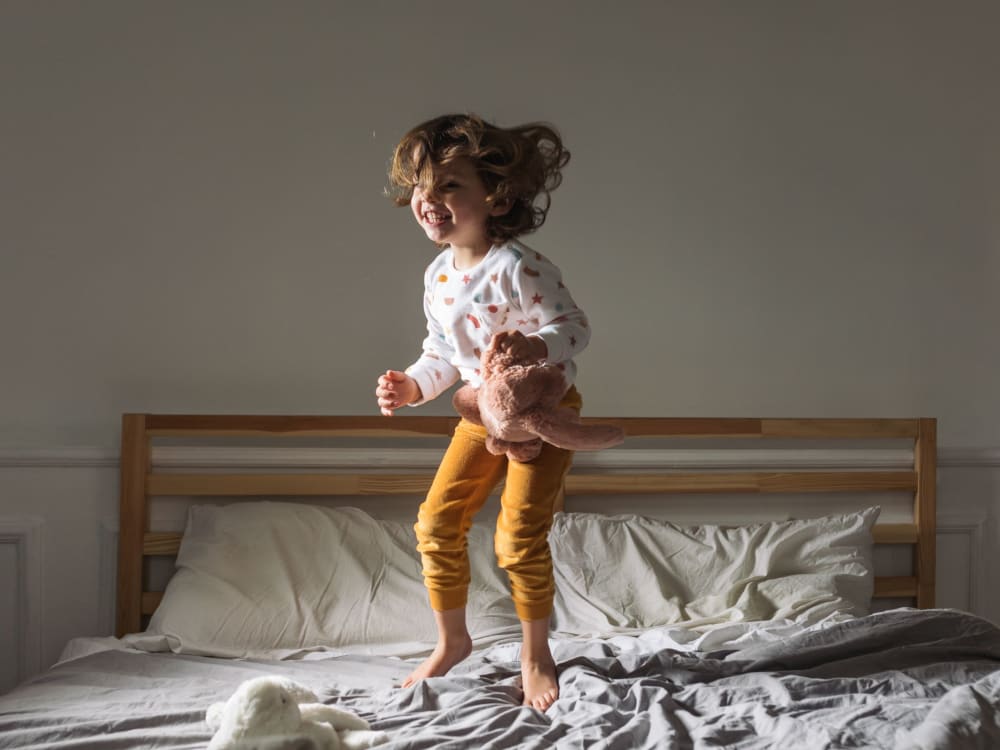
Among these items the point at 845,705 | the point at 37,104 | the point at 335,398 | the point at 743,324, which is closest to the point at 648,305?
the point at 743,324

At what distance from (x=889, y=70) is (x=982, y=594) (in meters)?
1.44

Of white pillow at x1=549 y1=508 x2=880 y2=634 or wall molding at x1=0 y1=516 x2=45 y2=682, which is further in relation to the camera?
wall molding at x1=0 y1=516 x2=45 y2=682

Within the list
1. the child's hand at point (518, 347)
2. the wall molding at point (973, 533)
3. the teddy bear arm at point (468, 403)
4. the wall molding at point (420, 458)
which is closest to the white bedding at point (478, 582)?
the wall molding at point (420, 458)

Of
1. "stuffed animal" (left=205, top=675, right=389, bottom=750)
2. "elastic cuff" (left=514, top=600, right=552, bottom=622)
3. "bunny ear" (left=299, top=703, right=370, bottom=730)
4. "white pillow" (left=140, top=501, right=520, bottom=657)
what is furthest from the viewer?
"white pillow" (left=140, top=501, right=520, bottom=657)

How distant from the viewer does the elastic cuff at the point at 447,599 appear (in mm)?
1637

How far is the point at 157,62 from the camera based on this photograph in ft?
8.07

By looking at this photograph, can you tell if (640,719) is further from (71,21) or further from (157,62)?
(71,21)

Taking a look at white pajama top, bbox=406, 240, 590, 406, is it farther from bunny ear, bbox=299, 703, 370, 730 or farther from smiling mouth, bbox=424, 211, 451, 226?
bunny ear, bbox=299, 703, 370, 730

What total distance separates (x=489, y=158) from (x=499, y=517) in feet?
1.83

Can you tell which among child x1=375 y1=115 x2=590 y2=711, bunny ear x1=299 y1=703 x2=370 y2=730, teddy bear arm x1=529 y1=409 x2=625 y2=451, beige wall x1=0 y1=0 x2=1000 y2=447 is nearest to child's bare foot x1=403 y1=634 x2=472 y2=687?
child x1=375 y1=115 x2=590 y2=711

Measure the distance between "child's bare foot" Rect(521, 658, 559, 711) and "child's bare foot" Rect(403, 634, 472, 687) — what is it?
0.11 m

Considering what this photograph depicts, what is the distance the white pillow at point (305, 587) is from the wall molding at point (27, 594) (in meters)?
0.39

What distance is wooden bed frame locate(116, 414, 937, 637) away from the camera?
234cm

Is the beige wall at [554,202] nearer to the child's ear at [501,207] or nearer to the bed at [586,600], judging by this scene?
the bed at [586,600]
